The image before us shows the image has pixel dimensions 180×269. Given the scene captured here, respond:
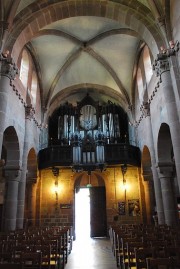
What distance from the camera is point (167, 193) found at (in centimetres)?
1169

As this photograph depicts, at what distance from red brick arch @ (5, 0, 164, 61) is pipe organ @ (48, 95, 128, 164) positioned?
26.5ft

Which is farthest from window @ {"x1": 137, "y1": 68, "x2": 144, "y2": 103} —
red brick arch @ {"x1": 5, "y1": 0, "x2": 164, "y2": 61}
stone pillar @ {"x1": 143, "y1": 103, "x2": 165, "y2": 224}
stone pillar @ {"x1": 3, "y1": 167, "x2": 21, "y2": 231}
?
stone pillar @ {"x1": 3, "y1": 167, "x2": 21, "y2": 231}

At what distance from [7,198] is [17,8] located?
937 centimetres

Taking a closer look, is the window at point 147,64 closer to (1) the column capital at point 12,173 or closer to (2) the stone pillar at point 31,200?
(1) the column capital at point 12,173

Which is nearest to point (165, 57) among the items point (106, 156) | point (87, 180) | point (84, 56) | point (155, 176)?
point (155, 176)

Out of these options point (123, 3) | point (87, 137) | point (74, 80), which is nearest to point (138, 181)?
point (87, 137)

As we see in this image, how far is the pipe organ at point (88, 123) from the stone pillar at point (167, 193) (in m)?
6.23

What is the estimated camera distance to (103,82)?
20.1 m

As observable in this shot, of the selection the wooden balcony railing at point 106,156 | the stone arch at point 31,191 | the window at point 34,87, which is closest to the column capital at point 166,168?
the wooden balcony railing at point 106,156

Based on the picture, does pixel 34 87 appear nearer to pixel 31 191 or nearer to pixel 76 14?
pixel 76 14

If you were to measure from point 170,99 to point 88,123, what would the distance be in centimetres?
1098

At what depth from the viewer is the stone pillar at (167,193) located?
36.6 feet

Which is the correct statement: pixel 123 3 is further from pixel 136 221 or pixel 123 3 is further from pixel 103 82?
pixel 136 221

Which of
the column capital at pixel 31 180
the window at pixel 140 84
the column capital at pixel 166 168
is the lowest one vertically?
the column capital at pixel 166 168
